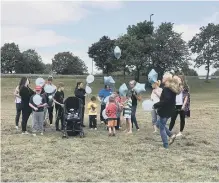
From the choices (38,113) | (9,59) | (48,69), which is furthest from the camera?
(48,69)

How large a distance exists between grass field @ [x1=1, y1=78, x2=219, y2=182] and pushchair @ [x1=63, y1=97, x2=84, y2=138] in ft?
0.94

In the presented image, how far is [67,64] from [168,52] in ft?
138

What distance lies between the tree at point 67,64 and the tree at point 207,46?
28.8 meters

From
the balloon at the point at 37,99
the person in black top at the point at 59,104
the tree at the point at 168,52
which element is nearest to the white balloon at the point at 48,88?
the person in black top at the point at 59,104

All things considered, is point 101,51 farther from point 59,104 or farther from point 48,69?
point 59,104

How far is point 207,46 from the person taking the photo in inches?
2315

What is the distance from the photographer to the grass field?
20.1 feet

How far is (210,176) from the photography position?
19.9ft

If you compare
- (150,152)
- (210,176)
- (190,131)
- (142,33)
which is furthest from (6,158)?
(142,33)

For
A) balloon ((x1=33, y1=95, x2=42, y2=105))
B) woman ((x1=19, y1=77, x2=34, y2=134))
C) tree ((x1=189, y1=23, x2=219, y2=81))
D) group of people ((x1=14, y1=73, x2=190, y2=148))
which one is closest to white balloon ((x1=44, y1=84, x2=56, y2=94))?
group of people ((x1=14, y1=73, x2=190, y2=148))

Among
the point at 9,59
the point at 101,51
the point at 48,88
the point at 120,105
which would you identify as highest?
the point at 9,59

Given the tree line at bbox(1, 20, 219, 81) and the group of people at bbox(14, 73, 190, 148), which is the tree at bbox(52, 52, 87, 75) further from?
the group of people at bbox(14, 73, 190, 148)

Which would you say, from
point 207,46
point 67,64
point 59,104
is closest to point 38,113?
point 59,104

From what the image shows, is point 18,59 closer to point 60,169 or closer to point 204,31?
point 204,31
